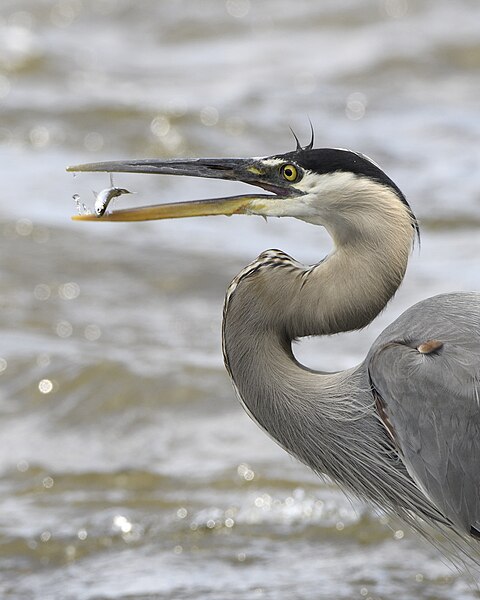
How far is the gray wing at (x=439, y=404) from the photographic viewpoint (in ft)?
12.3

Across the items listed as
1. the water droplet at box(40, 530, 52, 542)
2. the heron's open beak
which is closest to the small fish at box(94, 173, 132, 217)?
the heron's open beak

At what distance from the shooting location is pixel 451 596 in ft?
15.6

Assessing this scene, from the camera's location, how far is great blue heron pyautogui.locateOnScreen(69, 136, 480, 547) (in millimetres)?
3752

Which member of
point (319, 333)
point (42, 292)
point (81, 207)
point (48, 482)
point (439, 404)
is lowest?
point (48, 482)

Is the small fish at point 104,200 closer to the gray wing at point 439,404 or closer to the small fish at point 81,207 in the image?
the small fish at point 81,207

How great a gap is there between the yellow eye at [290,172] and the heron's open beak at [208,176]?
0.02m

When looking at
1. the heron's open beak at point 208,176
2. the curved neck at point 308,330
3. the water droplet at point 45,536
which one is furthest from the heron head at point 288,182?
the water droplet at point 45,536

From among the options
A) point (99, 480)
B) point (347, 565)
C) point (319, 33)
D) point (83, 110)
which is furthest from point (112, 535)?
point (319, 33)

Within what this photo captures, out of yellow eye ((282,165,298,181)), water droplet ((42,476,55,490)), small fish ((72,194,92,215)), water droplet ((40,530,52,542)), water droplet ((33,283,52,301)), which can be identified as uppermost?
yellow eye ((282,165,298,181))

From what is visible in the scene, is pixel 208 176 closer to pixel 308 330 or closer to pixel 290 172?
pixel 290 172

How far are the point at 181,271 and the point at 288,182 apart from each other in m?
→ 4.08

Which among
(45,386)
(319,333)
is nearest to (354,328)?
(319,333)

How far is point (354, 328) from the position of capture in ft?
12.6

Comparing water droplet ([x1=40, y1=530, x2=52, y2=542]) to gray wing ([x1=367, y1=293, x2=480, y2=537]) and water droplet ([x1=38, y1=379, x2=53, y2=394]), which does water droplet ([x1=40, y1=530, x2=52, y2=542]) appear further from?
gray wing ([x1=367, y1=293, x2=480, y2=537])
